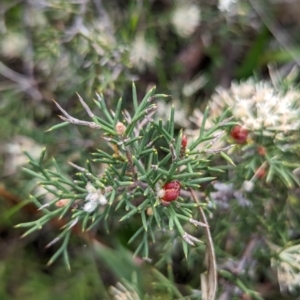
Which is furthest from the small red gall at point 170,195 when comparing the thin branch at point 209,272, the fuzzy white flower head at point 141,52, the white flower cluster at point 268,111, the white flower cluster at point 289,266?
the fuzzy white flower head at point 141,52

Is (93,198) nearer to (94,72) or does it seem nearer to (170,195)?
(170,195)

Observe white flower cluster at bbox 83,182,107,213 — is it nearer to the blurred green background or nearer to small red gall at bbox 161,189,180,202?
small red gall at bbox 161,189,180,202

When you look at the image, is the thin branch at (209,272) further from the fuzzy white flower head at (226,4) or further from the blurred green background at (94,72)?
the fuzzy white flower head at (226,4)

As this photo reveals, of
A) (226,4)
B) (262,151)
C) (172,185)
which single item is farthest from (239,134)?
(226,4)

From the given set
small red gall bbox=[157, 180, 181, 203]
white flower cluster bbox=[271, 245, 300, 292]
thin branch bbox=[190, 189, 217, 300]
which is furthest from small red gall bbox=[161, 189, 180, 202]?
white flower cluster bbox=[271, 245, 300, 292]

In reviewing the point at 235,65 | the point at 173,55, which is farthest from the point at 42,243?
the point at 235,65

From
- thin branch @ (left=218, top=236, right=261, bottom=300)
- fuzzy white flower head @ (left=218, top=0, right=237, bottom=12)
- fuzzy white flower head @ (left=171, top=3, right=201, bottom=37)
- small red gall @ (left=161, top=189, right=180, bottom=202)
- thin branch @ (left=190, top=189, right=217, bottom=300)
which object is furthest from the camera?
fuzzy white flower head @ (left=171, top=3, right=201, bottom=37)

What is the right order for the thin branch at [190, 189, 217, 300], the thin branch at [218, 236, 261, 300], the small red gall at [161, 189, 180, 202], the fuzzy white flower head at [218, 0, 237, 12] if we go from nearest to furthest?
the small red gall at [161, 189, 180, 202], the thin branch at [190, 189, 217, 300], the thin branch at [218, 236, 261, 300], the fuzzy white flower head at [218, 0, 237, 12]
